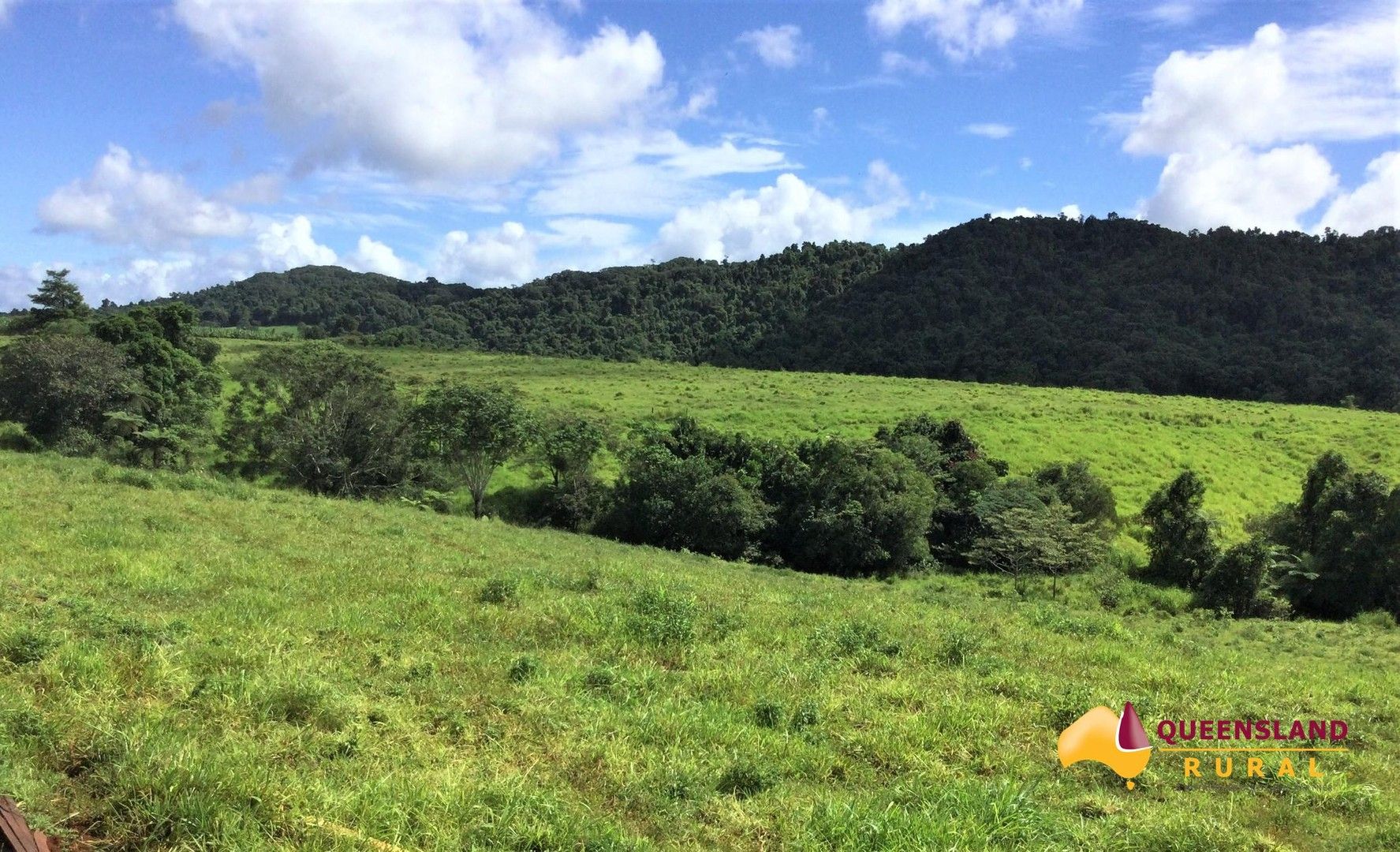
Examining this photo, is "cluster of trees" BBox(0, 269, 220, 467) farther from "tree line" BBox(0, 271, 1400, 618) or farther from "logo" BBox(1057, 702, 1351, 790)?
"logo" BBox(1057, 702, 1351, 790)

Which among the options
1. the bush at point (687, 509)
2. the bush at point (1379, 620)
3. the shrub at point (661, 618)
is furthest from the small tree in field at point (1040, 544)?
the shrub at point (661, 618)

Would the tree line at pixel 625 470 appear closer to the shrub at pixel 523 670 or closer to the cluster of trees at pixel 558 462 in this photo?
the cluster of trees at pixel 558 462

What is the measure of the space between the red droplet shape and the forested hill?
336 feet

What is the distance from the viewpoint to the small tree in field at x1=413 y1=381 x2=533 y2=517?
124 ft

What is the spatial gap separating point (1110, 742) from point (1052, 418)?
52530mm

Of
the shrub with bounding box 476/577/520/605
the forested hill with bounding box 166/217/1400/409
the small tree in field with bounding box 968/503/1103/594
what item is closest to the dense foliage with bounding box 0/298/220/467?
the shrub with bounding box 476/577/520/605

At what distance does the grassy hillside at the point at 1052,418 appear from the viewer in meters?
47.6

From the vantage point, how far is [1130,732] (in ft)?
25.0

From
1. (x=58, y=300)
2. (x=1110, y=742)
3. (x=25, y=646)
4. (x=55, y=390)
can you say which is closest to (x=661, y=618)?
(x=1110, y=742)

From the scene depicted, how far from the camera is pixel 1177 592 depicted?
1174 inches

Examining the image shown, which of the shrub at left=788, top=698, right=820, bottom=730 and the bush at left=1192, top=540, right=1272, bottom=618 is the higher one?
the shrub at left=788, top=698, right=820, bottom=730

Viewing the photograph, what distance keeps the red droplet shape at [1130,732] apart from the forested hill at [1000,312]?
102m

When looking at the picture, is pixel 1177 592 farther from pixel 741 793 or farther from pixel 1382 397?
pixel 1382 397

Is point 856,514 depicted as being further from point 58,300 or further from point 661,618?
point 58,300
